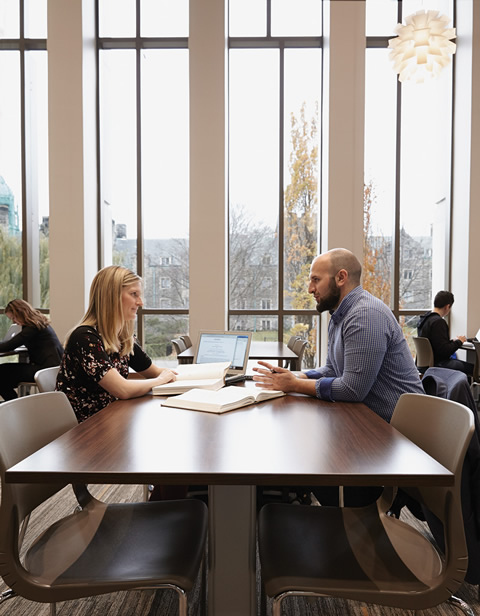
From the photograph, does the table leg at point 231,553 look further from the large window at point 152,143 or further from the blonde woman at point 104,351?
the large window at point 152,143

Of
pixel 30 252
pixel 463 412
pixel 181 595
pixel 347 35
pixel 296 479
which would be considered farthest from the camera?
pixel 30 252

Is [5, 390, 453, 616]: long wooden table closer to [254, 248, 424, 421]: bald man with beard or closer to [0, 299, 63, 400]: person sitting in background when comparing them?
[254, 248, 424, 421]: bald man with beard

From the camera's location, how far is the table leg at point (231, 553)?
1.33m

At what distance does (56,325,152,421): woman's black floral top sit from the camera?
2.00 metres

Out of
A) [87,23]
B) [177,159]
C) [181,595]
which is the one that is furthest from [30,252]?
[181,595]

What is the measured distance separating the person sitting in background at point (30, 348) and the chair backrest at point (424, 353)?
3.67 metres

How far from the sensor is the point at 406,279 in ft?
21.5

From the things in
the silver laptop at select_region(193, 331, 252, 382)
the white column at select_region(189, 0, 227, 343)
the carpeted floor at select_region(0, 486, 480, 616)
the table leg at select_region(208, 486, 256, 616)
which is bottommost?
the carpeted floor at select_region(0, 486, 480, 616)

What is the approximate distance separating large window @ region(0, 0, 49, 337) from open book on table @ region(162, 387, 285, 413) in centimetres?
525

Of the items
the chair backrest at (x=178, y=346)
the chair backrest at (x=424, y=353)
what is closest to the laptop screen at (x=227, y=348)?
the chair backrest at (x=178, y=346)

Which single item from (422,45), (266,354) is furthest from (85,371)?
(422,45)

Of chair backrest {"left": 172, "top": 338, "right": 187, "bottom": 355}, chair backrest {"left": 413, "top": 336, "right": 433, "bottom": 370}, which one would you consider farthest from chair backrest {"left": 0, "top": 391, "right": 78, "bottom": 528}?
chair backrest {"left": 413, "top": 336, "right": 433, "bottom": 370}

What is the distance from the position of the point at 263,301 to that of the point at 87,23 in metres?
4.35

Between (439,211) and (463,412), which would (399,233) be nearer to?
(439,211)
